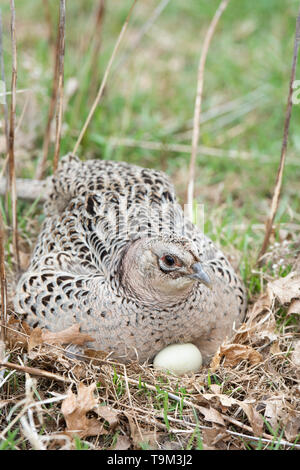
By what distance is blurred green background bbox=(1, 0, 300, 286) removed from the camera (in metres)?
5.36

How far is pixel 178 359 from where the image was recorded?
137 inches

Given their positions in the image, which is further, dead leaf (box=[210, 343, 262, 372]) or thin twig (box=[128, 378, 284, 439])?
dead leaf (box=[210, 343, 262, 372])

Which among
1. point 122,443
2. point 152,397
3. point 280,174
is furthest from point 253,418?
point 280,174

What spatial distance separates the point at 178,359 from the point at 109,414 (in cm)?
56

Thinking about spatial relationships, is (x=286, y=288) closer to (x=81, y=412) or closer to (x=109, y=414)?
(x=109, y=414)

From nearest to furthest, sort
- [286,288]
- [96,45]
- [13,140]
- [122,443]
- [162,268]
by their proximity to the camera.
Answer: [122,443] < [162,268] < [13,140] < [286,288] < [96,45]

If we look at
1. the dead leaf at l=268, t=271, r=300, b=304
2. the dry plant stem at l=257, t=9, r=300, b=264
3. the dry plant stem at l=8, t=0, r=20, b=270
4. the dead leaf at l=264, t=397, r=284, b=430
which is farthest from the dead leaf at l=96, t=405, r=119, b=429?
the dry plant stem at l=257, t=9, r=300, b=264

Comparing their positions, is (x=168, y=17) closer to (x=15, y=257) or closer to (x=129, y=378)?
(x=15, y=257)

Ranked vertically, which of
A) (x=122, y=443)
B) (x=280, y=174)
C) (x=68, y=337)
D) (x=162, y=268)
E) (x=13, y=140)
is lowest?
(x=122, y=443)

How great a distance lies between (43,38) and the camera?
6.85 metres

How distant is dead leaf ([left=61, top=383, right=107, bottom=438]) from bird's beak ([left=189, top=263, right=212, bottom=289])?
0.81m

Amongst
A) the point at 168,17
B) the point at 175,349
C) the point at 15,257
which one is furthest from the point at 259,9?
the point at 175,349

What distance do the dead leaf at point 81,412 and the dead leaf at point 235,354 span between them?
799mm

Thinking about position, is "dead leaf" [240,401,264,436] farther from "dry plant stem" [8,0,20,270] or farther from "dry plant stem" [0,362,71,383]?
"dry plant stem" [8,0,20,270]
